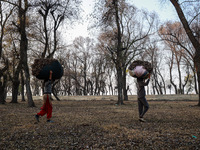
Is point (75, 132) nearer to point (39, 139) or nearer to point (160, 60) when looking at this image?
A: point (39, 139)

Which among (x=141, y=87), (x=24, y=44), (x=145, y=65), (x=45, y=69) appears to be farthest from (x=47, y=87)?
(x=24, y=44)

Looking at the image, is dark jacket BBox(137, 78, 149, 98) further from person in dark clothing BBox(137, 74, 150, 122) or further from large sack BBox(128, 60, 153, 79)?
large sack BBox(128, 60, 153, 79)

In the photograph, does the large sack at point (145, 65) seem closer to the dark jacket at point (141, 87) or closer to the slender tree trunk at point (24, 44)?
the dark jacket at point (141, 87)

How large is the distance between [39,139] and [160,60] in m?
44.4

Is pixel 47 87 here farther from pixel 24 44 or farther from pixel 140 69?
pixel 24 44

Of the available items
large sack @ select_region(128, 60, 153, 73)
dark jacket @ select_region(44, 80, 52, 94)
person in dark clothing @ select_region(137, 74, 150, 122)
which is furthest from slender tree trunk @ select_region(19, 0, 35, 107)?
person in dark clothing @ select_region(137, 74, 150, 122)

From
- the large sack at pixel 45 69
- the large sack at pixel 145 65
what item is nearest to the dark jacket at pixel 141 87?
the large sack at pixel 145 65

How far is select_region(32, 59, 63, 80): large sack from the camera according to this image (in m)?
8.29

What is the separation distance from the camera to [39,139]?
545 cm

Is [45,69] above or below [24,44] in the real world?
below

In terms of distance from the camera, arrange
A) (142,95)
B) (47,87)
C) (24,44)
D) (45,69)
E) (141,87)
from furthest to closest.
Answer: (24,44) → (141,87) → (142,95) → (45,69) → (47,87)

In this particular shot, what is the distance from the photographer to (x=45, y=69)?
27.3ft

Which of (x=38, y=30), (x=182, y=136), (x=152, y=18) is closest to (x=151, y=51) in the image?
(x=152, y=18)

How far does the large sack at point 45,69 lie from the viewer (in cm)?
829
